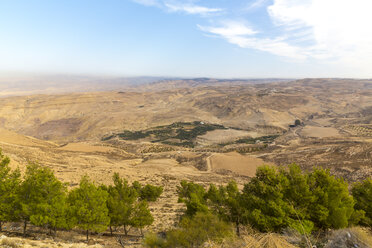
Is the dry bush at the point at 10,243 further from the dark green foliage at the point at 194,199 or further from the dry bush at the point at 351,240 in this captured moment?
the dry bush at the point at 351,240

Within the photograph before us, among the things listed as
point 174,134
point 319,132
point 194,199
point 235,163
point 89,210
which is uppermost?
point 89,210

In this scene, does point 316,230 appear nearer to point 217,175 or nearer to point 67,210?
point 67,210

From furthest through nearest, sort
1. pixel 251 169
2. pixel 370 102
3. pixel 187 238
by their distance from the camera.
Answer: pixel 370 102 → pixel 251 169 → pixel 187 238

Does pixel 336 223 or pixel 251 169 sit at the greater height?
pixel 336 223

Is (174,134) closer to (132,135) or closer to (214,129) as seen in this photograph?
(132,135)

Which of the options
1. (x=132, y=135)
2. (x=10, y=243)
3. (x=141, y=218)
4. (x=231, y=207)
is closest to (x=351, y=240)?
(x=231, y=207)

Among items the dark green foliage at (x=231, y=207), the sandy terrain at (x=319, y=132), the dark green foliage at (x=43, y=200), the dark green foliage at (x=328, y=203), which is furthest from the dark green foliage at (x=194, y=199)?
the sandy terrain at (x=319, y=132)

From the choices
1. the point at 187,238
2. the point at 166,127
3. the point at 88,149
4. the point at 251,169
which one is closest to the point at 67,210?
the point at 187,238
